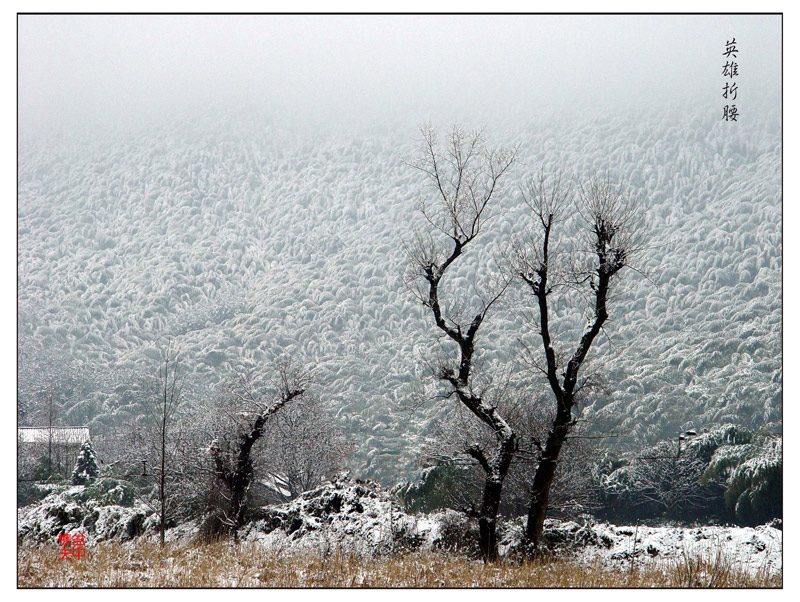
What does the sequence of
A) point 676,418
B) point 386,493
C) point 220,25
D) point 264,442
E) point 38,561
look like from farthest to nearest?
point 676,418 < point 220,25 < point 264,442 < point 386,493 < point 38,561

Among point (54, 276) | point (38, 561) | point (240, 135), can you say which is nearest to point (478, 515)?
point (38, 561)

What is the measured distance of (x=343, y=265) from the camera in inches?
938

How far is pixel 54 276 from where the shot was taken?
909 inches

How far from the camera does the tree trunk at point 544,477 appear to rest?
20.9ft

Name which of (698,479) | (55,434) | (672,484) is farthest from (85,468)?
(698,479)

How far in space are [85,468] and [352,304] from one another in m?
11.5

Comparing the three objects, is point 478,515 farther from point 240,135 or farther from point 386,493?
point 240,135

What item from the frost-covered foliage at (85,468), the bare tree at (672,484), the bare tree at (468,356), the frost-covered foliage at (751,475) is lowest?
the bare tree at (672,484)

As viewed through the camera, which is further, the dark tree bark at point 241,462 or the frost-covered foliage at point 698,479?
the frost-covered foliage at point 698,479

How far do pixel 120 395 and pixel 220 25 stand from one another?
46.6 feet

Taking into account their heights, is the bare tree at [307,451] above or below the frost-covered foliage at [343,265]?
below

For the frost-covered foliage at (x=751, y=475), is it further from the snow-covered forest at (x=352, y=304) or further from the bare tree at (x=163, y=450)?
the bare tree at (x=163, y=450)

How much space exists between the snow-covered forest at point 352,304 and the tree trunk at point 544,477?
2099 mm

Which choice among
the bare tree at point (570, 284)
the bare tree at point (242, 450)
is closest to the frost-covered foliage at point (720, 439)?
the bare tree at point (570, 284)
